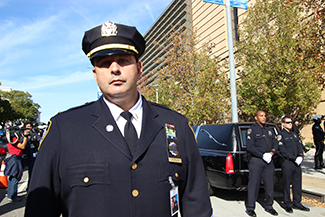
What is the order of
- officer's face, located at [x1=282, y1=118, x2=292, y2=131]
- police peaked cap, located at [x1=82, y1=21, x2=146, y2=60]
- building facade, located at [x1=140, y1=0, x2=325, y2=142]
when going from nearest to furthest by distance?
police peaked cap, located at [x1=82, y1=21, x2=146, y2=60] → officer's face, located at [x1=282, y1=118, x2=292, y2=131] → building facade, located at [x1=140, y1=0, x2=325, y2=142]

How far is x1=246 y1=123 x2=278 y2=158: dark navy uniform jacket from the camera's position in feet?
17.0

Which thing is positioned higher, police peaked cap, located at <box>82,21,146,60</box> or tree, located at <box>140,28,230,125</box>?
tree, located at <box>140,28,230,125</box>

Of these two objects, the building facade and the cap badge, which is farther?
the building facade

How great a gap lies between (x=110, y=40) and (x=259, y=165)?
449 centimetres

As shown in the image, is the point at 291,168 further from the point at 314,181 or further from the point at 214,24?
the point at 214,24

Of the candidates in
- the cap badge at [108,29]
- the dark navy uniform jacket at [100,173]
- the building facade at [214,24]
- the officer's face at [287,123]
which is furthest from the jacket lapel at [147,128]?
the building facade at [214,24]

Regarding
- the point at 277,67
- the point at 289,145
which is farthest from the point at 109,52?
the point at 277,67

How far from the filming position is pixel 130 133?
1679 millimetres

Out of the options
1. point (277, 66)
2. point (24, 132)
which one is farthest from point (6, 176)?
point (277, 66)

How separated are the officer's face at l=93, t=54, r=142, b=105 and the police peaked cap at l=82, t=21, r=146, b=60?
0.05 m

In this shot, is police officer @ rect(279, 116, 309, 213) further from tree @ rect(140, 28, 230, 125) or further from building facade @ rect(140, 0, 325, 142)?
building facade @ rect(140, 0, 325, 142)

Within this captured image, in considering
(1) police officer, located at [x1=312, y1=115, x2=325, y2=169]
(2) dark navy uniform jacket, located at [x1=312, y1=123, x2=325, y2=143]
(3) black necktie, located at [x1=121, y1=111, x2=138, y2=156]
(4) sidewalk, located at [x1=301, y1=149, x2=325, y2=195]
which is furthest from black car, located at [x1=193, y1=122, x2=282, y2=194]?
(2) dark navy uniform jacket, located at [x1=312, y1=123, x2=325, y2=143]

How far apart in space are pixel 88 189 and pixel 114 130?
0.40 meters

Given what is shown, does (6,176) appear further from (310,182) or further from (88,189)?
(310,182)
